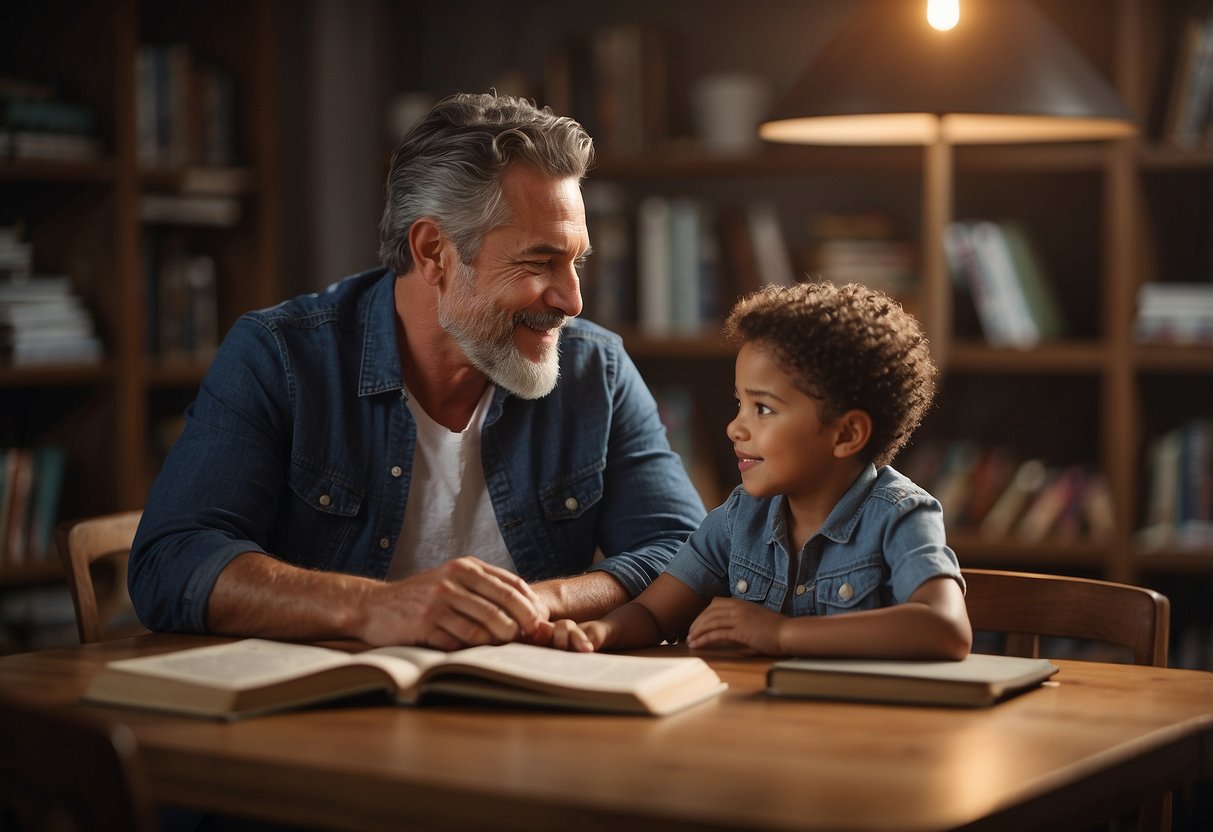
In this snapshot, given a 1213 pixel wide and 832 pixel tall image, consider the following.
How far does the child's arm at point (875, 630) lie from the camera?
49.8 inches

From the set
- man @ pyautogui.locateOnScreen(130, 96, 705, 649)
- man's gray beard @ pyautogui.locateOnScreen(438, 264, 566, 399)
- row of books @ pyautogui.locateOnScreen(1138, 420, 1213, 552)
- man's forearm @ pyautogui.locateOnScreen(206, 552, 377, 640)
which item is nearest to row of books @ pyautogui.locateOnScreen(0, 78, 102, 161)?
man @ pyautogui.locateOnScreen(130, 96, 705, 649)

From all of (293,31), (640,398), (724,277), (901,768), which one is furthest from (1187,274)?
(901,768)

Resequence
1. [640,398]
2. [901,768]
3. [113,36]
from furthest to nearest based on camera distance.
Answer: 1. [113,36]
2. [640,398]
3. [901,768]

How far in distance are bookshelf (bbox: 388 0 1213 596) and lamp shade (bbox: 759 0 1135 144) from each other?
1.27m

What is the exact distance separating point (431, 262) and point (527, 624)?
674 millimetres

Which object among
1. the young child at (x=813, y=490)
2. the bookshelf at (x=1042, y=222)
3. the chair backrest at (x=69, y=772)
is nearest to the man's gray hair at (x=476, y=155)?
the young child at (x=813, y=490)

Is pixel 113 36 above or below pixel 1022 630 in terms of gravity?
above

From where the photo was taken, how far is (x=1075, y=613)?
1.56 metres

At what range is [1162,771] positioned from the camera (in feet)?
3.72

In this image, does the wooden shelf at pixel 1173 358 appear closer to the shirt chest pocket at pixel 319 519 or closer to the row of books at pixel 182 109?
the shirt chest pocket at pixel 319 519

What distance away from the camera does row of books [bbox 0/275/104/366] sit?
2965 millimetres

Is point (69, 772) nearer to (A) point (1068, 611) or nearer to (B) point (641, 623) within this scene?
(B) point (641, 623)

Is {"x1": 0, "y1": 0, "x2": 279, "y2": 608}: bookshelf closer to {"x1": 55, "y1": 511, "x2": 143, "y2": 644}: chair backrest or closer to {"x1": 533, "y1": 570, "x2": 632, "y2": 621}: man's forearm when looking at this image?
{"x1": 55, "y1": 511, "x2": 143, "y2": 644}: chair backrest

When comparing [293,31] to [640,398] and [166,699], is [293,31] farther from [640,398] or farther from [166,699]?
[166,699]
